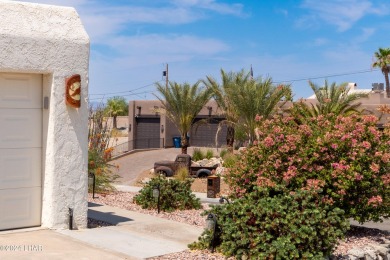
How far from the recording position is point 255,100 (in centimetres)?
2850

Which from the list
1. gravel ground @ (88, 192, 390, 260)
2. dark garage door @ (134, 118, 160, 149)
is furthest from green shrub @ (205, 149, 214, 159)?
gravel ground @ (88, 192, 390, 260)

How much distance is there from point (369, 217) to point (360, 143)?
1422 millimetres

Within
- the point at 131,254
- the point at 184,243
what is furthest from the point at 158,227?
the point at 131,254

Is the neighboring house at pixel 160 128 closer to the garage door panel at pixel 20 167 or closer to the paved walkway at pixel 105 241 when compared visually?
the paved walkway at pixel 105 241

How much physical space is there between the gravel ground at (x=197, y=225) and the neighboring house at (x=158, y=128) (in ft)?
86.6

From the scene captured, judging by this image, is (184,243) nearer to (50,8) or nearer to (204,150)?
(50,8)

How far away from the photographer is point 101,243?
9188 millimetres

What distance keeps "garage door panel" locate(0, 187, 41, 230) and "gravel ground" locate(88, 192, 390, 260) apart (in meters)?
1.12

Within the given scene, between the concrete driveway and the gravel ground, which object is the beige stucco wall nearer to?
the gravel ground

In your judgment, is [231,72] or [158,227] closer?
[158,227]

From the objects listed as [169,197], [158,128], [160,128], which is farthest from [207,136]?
[169,197]

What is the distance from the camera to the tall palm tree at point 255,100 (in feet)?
93.6

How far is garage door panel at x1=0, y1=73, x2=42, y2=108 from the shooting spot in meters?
9.58

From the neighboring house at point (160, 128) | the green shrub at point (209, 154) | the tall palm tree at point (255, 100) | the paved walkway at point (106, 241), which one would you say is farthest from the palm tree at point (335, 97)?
the paved walkway at point (106, 241)
